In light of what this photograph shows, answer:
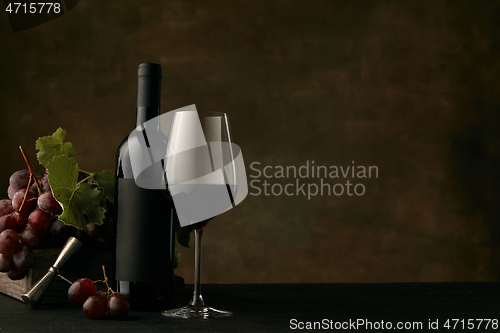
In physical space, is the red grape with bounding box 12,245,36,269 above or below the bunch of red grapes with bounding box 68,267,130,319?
above

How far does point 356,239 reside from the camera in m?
2.65

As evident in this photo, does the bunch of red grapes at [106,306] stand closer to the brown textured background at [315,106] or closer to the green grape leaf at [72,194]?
the green grape leaf at [72,194]

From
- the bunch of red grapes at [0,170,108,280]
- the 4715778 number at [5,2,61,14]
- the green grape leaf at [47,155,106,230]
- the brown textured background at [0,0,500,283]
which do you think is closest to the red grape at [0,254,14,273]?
the bunch of red grapes at [0,170,108,280]

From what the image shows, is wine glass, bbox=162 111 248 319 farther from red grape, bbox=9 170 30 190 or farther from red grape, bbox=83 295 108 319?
red grape, bbox=9 170 30 190

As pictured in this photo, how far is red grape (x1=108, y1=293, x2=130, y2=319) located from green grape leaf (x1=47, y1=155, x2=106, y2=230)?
16 centimetres

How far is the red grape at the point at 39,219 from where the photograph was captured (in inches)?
34.6

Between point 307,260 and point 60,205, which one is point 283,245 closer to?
point 307,260

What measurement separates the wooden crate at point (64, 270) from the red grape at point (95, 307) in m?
0.13

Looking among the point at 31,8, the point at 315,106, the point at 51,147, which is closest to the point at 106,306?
the point at 51,147

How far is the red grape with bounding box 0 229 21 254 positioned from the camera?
85 centimetres

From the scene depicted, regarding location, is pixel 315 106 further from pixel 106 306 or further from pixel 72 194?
pixel 106 306

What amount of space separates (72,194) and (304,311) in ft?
1.35

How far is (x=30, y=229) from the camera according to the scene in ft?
2.91

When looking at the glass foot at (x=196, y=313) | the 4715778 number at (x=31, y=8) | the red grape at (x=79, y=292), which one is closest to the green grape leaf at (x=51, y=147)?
the red grape at (x=79, y=292)
